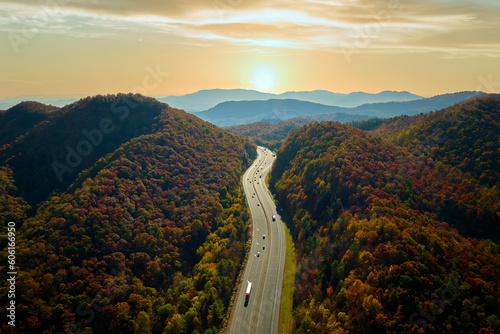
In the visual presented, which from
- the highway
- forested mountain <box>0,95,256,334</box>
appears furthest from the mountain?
the highway

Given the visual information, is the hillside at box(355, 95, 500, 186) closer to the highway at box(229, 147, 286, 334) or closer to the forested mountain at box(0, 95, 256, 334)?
the highway at box(229, 147, 286, 334)

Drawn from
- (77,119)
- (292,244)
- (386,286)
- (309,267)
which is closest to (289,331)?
(309,267)

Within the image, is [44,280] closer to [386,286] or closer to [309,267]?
[309,267]

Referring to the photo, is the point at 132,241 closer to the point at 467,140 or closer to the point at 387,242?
the point at 387,242

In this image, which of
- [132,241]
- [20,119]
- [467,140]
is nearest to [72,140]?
[20,119]

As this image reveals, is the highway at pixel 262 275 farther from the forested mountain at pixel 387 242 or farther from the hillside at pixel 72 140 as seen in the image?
the hillside at pixel 72 140

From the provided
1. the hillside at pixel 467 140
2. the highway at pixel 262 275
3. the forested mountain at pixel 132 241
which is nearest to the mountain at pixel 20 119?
the forested mountain at pixel 132 241
